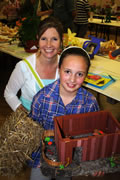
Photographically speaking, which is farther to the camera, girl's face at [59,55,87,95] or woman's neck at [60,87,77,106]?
woman's neck at [60,87,77,106]

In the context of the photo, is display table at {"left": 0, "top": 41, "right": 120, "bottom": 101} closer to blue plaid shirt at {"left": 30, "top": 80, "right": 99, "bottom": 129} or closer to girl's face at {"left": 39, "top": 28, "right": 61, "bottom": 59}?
blue plaid shirt at {"left": 30, "top": 80, "right": 99, "bottom": 129}

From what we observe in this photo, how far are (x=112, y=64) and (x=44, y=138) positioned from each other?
1504mm

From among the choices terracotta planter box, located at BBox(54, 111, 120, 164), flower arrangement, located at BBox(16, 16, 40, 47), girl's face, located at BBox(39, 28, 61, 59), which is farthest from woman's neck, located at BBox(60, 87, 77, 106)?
flower arrangement, located at BBox(16, 16, 40, 47)

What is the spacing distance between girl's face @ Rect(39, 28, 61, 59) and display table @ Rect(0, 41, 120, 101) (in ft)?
1.49

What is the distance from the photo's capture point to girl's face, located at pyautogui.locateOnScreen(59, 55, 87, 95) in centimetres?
104

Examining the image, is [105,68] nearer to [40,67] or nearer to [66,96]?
[40,67]

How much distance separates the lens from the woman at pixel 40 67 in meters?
1.36

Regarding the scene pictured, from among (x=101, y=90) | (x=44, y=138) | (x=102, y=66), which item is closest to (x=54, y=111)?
(x=44, y=138)

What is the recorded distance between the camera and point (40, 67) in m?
1.46

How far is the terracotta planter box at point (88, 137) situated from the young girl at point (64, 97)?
0.23 m

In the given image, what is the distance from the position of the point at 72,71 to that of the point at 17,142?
1.69 ft

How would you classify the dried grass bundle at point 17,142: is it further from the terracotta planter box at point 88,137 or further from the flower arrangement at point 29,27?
the flower arrangement at point 29,27

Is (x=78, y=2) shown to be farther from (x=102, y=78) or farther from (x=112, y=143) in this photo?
(x=112, y=143)

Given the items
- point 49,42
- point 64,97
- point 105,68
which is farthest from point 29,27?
point 64,97
